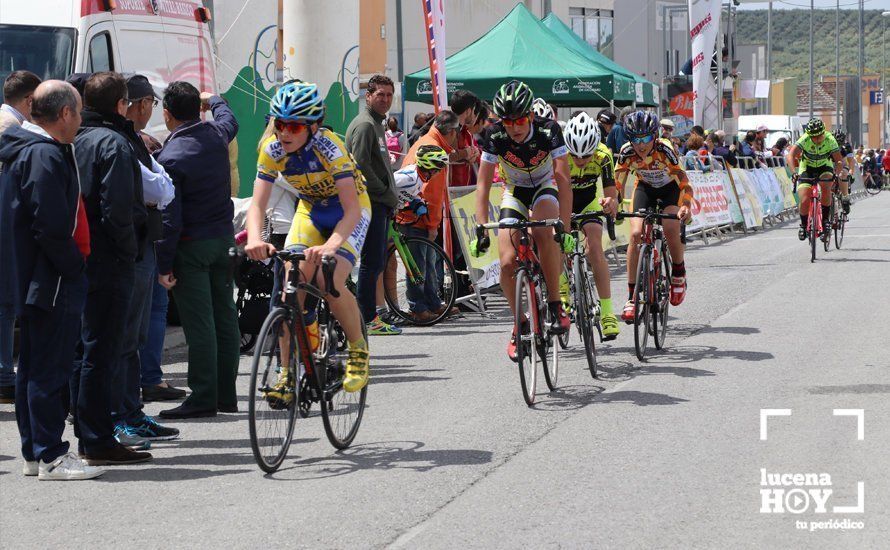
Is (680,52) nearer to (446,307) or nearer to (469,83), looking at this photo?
(469,83)

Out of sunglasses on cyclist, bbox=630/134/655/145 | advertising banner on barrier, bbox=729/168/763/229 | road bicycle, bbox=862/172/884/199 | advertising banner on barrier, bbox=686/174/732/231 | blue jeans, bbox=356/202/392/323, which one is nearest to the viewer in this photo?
sunglasses on cyclist, bbox=630/134/655/145

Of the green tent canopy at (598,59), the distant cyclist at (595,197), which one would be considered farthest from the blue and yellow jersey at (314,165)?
the green tent canopy at (598,59)

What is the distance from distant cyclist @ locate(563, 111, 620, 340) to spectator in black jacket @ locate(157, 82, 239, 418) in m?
3.03

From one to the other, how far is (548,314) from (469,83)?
43.0 ft

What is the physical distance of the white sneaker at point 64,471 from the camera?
6.93 m

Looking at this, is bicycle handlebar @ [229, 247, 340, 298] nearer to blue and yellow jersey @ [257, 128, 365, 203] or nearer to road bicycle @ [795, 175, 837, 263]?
blue and yellow jersey @ [257, 128, 365, 203]

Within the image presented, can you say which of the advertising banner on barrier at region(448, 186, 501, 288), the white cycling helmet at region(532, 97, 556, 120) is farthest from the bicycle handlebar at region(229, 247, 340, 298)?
the advertising banner on barrier at region(448, 186, 501, 288)

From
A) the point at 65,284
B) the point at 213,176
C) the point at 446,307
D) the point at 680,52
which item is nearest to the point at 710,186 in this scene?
the point at 446,307

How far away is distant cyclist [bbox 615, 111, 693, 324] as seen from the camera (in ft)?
36.0

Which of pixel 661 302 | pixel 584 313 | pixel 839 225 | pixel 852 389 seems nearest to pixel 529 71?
pixel 839 225

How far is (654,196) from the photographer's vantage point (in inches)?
452

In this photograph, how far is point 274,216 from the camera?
11.0m

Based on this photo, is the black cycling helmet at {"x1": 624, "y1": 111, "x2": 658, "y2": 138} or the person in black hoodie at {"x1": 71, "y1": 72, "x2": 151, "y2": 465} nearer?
the person in black hoodie at {"x1": 71, "y1": 72, "x2": 151, "y2": 465}

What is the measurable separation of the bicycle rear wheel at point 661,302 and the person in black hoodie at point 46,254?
17.4ft
